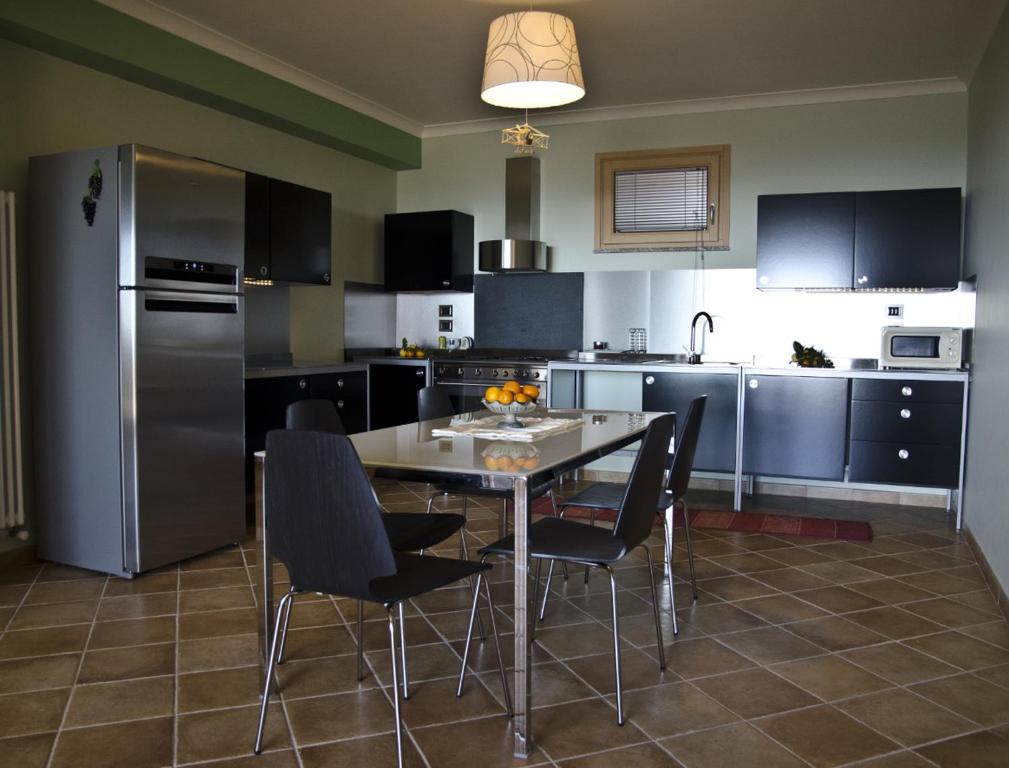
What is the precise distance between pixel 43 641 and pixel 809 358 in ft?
15.6

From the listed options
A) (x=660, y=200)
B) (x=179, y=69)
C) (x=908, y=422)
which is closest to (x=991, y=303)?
(x=908, y=422)

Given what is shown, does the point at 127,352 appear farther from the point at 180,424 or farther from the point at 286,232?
the point at 286,232

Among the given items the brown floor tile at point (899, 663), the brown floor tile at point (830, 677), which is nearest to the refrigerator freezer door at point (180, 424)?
the brown floor tile at point (830, 677)

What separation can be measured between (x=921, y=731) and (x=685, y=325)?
419 cm

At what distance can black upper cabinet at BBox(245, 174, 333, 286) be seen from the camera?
532cm

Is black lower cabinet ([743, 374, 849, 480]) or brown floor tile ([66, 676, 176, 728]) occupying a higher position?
black lower cabinet ([743, 374, 849, 480])

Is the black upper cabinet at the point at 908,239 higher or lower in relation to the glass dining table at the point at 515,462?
higher

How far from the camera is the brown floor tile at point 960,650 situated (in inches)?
119

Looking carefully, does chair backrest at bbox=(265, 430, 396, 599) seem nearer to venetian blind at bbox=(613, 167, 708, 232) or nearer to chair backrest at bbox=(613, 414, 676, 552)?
chair backrest at bbox=(613, 414, 676, 552)

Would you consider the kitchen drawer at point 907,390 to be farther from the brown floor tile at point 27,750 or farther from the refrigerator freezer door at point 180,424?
the brown floor tile at point 27,750

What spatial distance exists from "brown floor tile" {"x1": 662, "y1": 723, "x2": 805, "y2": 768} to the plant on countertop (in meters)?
3.64

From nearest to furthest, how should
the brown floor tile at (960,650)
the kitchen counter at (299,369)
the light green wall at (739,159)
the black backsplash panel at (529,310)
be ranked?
the brown floor tile at (960,650), the kitchen counter at (299,369), the light green wall at (739,159), the black backsplash panel at (529,310)

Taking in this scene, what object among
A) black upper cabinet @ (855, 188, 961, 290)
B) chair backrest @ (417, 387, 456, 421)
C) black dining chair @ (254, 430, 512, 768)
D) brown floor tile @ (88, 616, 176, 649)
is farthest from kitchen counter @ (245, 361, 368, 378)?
black upper cabinet @ (855, 188, 961, 290)

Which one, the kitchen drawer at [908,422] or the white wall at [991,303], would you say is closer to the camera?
the white wall at [991,303]
